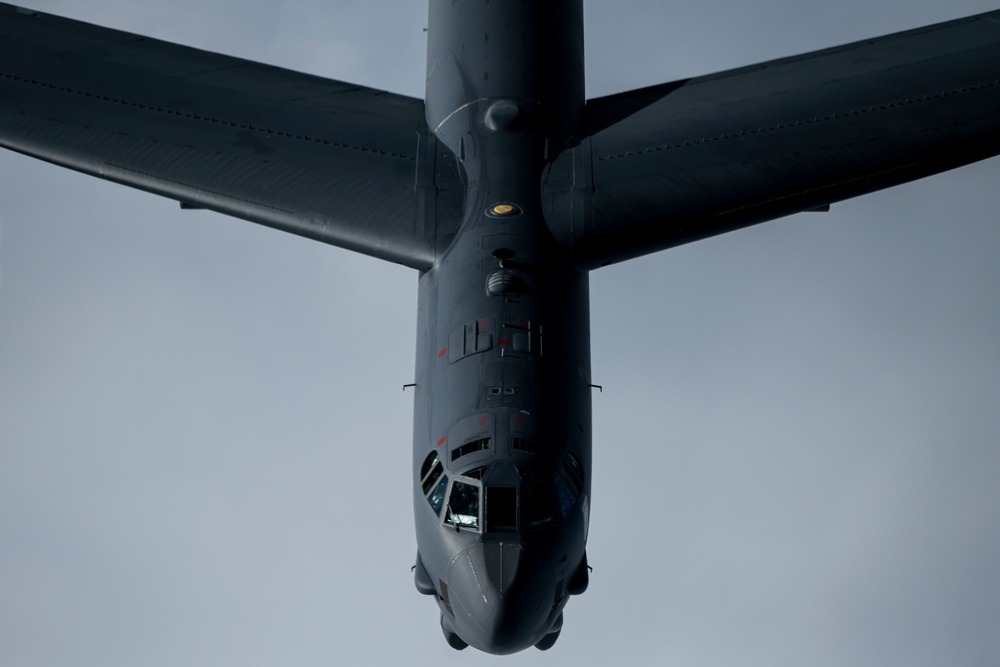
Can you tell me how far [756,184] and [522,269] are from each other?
6.43 m

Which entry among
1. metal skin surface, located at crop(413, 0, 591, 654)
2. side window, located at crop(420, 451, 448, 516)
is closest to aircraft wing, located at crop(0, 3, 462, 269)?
metal skin surface, located at crop(413, 0, 591, 654)

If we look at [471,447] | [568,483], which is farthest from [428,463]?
[568,483]

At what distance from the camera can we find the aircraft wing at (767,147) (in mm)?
31719

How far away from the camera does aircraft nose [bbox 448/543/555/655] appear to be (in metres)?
25.9

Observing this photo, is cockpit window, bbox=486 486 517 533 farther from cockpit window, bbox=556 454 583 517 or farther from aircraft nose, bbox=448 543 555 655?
cockpit window, bbox=556 454 583 517

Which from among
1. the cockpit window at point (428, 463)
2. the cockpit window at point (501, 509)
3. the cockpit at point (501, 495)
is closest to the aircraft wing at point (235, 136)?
the cockpit window at point (428, 463)

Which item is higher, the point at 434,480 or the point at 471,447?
the point at 471,447

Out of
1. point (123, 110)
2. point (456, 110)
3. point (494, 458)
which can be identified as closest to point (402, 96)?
point (456, 110)

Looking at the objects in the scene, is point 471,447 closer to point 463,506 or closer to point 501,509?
point 463,506

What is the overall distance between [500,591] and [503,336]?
18.3 ft

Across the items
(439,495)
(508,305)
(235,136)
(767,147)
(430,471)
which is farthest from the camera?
(235,136)

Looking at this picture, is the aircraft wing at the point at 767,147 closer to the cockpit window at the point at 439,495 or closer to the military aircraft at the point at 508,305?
the military aircraft at the point at 508,305

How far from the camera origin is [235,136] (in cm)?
3325

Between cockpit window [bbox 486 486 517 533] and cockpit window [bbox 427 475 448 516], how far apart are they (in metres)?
1.14
